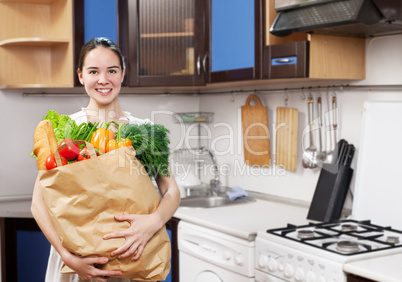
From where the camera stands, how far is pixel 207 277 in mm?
2598

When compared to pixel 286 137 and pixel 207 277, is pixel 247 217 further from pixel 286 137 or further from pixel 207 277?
pixel 286 137

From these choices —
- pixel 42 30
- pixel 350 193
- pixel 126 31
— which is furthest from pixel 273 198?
pixel 42 30

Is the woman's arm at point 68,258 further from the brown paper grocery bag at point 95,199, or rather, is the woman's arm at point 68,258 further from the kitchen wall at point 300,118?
the kitchen wall at point 300,118

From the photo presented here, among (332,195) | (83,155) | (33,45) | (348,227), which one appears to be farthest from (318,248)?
(33,45)

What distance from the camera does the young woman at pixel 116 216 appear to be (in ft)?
4.91

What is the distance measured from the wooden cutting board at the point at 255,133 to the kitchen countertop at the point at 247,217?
11.1 inches

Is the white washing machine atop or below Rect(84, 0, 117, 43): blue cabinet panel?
below

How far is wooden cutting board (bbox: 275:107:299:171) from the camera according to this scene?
116 inches

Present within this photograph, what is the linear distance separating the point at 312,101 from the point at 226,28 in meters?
0.58

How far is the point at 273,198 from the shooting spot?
3135 millimetres

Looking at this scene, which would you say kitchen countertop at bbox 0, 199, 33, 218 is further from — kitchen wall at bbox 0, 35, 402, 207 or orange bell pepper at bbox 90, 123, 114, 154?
orange bell pepper at bbox 90, 123, 114, 154

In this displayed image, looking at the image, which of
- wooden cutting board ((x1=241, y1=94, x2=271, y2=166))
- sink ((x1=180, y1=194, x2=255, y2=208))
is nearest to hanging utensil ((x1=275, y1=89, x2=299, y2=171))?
wooden cutting board ((x1=241, y1=94, x2=271, y2=166))

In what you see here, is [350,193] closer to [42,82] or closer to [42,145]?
[42,145]

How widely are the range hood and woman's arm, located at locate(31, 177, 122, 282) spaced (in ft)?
4.12
